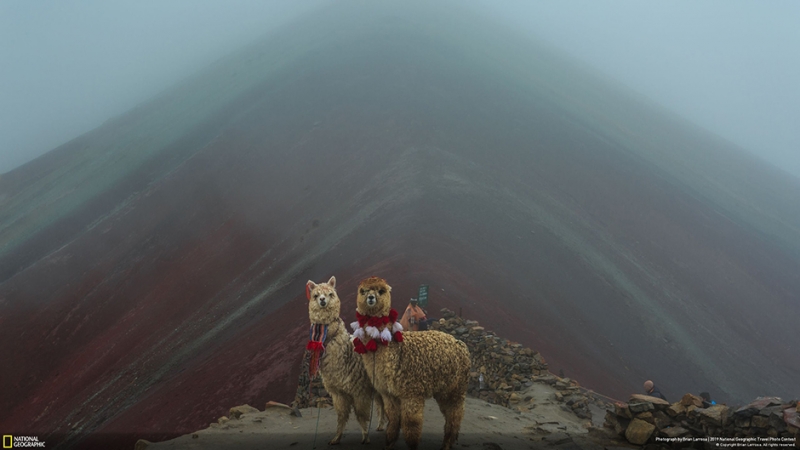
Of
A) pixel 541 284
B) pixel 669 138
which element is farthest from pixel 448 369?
pixel 669 138

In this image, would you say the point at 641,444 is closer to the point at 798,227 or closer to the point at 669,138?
the point at 798,227

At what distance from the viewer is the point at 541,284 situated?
21031 millimetres

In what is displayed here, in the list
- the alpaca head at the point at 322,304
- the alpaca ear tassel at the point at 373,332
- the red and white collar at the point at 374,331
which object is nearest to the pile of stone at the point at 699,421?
the red and white collar at the point at 374,331

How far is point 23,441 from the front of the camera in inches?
599

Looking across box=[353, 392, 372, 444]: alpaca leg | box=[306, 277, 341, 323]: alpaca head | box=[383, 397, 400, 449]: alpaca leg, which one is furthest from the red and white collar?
box=[353, 392, 372, 444]: alpaca leg

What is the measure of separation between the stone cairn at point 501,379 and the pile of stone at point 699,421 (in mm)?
2814

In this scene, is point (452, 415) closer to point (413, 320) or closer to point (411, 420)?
point (411, 420)

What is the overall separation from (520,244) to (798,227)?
1171 inches

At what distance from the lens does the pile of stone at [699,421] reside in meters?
5.84

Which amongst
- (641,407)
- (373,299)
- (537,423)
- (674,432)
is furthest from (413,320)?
(674,432)

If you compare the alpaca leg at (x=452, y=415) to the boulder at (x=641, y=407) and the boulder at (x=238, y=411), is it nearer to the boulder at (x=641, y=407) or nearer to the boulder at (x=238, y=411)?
the boulder at (x=641, y=407)

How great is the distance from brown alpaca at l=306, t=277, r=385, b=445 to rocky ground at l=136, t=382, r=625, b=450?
46 centimetres

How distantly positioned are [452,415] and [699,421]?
3116 mm

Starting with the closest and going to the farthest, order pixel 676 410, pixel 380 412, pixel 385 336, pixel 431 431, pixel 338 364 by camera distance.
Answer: pixel 385 336 < pixel 338 364 < pixel 676 410 < pixel 380 412 < pixel 431 431
